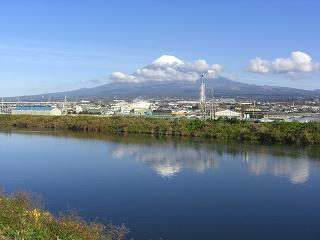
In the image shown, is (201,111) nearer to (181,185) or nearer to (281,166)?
(281,166)

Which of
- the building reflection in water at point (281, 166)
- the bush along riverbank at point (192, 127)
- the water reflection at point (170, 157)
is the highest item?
the bush along riverbank at point (192, 127)

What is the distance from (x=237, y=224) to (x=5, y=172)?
5.77 meters

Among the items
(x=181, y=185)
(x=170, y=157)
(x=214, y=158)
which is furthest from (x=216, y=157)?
(x=181, y=185)

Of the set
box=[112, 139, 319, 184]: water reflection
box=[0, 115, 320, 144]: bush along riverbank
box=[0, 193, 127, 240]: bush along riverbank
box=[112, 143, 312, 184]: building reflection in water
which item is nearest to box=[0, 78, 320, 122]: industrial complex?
box=[0, 115, 320, 144]: bush along riverbank

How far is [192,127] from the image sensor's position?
20.2m

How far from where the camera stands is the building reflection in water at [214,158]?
10.6 m

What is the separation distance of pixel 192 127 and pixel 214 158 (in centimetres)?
753

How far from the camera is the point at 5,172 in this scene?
1020cm

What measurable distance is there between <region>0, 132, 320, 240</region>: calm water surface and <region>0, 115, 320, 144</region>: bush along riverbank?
2025mm

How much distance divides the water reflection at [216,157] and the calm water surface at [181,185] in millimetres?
24

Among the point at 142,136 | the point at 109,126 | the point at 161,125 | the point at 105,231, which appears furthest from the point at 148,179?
the point at 109,126

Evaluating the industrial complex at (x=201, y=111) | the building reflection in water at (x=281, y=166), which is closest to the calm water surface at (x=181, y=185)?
the building reflection in water at (x=281, y=166)

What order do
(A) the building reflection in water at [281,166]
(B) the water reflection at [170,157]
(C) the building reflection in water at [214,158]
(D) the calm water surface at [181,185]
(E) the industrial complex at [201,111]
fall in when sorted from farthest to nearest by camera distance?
(E) the industrial complex at [201,111]
(B) the water reflection at [170,157]
(C) the building reflection in water at [214,158]
(A) the building reflection in water at [281,166]
(D) the calm water surface at [181,185]

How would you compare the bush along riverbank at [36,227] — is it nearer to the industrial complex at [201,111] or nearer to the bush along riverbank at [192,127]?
the bush along riverbank at [192,127]
